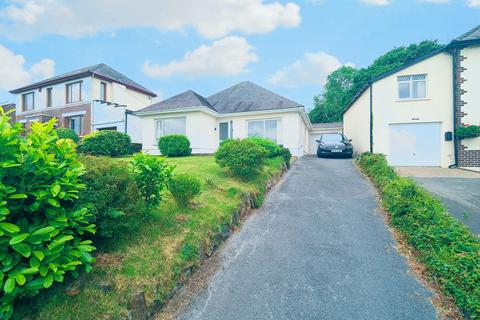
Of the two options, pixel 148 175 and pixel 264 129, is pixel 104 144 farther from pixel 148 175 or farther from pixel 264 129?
pixel 148 175

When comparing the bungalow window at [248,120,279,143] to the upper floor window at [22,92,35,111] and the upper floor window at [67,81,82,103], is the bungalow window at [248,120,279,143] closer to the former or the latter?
the upper floor window at [67,81,82,103]

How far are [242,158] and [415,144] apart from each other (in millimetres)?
10645

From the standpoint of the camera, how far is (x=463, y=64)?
11.8 meters

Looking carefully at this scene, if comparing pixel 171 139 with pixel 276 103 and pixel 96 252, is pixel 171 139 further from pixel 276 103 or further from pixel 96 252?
pixel 96 252

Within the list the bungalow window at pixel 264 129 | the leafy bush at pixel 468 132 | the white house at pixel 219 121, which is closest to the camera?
the leafy bush at pixel 468 132

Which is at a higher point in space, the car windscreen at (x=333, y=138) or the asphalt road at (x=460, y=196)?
the car windscreen at (x=333, y=138)

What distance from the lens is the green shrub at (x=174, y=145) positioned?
45.4 ft

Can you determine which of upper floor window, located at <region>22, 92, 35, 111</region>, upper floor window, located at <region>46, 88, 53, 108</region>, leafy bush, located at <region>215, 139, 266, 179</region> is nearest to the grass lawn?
leafy bush, located at <region>215, 139, 266, 179</region>

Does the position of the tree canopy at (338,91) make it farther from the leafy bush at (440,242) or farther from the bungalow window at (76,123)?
the bungalow window at (76,123)

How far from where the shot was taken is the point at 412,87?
41.7 ft

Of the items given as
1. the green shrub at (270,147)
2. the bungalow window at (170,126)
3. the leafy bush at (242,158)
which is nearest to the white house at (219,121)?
the bungalow window at (170,126)

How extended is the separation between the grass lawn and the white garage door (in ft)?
37.5

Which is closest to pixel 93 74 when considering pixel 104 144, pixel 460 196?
pixel 104 144

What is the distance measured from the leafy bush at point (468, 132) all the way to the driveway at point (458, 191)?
8.08ft
